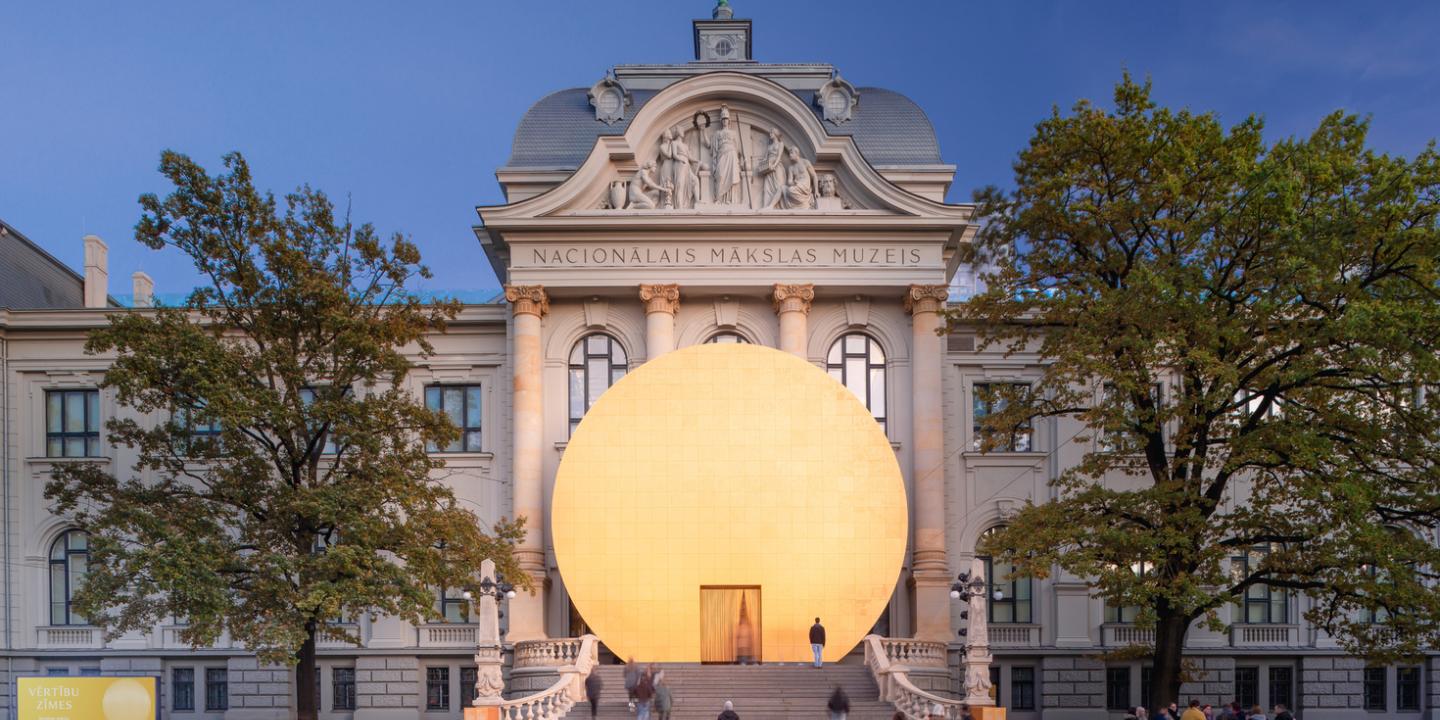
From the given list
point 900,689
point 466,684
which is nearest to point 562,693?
point 900,689

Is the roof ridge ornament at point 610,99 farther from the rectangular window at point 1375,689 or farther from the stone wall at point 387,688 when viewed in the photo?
the rectangular window at point 1375,689

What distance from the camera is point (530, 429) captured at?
34.9 m

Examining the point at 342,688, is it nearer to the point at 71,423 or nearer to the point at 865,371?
the point at 71,423

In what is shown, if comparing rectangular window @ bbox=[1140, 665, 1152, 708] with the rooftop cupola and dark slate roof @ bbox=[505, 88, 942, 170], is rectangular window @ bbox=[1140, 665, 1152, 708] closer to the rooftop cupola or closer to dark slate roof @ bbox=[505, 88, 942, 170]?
dark slate roof @ bbox=[505, 88, 942, 170]

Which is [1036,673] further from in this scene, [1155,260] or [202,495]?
[202,495]

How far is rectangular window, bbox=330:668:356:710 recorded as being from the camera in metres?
36.0

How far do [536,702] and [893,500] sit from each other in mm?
10282

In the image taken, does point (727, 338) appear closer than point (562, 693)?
Result: No

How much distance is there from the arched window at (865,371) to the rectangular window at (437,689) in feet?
45.0

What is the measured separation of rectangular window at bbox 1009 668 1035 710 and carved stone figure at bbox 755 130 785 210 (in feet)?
48.0

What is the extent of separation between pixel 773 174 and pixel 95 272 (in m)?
23.5

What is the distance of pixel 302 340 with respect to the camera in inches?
1152

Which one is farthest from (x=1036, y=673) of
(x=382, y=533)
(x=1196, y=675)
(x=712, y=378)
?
(x=382, y=533)

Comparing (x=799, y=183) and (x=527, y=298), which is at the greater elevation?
(x=799, y=183)
